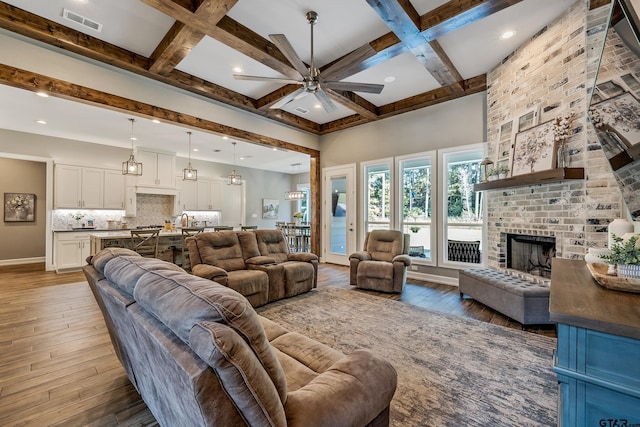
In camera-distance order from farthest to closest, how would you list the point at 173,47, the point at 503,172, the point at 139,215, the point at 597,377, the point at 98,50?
the point at 139,215, the point at 503,172, the point at 98,50, the point at 173,47, the point at 597,377

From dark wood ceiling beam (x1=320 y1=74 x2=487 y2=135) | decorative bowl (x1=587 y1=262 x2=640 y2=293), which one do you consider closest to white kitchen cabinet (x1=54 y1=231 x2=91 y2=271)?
dark wood ceiling beam (x1=320 y1=74 x2=487 y2=135)

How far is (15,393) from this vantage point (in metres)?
1.94

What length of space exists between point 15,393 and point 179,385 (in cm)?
218

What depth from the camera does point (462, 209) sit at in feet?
16.0

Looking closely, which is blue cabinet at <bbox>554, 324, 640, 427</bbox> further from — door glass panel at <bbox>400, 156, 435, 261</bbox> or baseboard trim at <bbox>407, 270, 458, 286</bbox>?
door glass panel at <bbox>400, 156, 435, 261</bbox>

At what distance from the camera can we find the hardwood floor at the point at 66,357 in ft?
5.74

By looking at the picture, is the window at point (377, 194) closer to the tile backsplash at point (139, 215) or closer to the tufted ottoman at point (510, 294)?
the tufted ottoman at point (510, 294)

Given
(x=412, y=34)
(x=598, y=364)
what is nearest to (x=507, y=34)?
(x=412, y=34)

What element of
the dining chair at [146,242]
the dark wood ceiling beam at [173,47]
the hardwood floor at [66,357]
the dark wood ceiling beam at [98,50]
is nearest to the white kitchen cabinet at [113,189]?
the hardwood floor at [66,357]

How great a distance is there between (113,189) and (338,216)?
5.66 m

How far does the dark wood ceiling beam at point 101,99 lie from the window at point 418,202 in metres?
3.19

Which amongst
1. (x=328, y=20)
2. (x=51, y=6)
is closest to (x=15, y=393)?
(x=51, y=6)

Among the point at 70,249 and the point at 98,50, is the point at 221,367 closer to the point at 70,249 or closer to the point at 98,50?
the point at 98,50

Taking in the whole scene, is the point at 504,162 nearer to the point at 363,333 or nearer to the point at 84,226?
the point at 363,333
